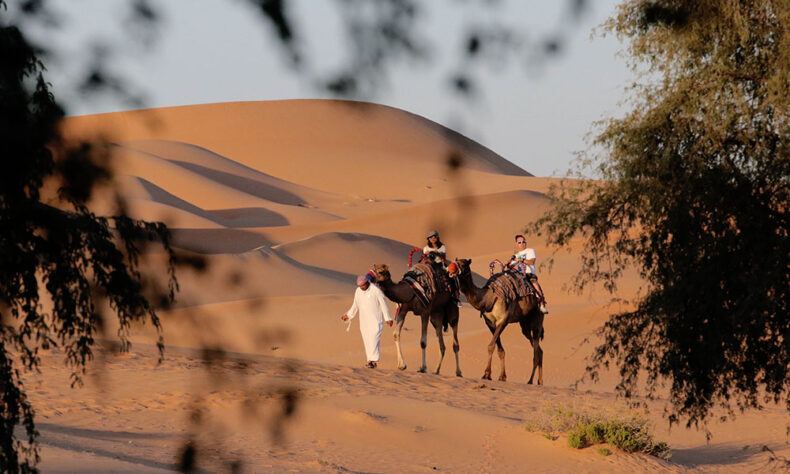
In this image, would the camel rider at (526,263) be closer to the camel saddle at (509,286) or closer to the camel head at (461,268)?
the camel saddle at (509,286)

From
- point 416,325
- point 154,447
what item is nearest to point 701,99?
point 154,447

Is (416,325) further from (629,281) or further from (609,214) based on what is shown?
(609,214)

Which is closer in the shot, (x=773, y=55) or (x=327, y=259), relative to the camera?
(x=773, y=55)

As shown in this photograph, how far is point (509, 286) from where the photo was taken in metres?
19.8

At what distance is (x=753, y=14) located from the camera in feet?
30.7

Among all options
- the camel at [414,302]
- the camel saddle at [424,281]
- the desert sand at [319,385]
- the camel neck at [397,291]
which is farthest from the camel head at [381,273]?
the desert sand at [319,385]

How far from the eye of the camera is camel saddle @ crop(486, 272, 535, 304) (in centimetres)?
1975

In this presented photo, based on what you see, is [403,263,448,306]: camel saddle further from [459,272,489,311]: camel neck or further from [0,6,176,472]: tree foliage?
[0,6,176,472]: tree foliage

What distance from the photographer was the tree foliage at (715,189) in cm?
900

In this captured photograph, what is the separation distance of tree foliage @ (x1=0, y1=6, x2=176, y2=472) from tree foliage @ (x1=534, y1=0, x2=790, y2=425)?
603 cm

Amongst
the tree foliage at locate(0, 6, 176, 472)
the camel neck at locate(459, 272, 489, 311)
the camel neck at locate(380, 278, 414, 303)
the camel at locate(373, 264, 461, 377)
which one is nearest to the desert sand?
the tree foliage at locate(0, 6, 176, 472)

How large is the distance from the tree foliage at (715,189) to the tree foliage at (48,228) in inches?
237

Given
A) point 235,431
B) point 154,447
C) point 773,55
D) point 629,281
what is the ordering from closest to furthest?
1. point 773,55
2. point 154,447
3. point 235,431
4. point 629,281

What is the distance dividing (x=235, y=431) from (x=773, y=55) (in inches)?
349
